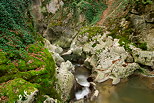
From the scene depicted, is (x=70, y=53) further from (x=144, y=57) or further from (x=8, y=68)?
(x=8, y=68)

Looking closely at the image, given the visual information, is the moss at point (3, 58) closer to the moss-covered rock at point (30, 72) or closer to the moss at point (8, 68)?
the moss-covered rock at point (30, 72)

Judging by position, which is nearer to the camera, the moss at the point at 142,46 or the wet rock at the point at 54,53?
the wet rock at the point at 54,53

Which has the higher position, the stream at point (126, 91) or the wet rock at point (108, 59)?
the wet rock at point (108, 59)

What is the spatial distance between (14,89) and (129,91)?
907cm

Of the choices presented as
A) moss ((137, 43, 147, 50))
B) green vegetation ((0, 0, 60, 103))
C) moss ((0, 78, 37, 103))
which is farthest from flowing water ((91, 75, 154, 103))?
moss ((0, 78, 37, 103))

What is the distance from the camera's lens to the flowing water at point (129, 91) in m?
8.88

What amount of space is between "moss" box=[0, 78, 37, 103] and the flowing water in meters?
6.06

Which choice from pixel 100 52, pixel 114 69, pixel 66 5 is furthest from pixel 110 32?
pixel 66 5

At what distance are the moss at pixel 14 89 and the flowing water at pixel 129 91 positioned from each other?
6.06 meters

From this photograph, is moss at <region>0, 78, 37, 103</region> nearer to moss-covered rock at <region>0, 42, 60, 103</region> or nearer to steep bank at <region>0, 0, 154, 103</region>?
steep bank at <region>0, 0, 154, 103</region>

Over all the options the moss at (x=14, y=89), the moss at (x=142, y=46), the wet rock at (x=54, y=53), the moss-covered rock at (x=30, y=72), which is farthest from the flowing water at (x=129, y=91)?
the moss at (x=14, y=89)

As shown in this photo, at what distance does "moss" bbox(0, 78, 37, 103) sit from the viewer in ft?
14.7

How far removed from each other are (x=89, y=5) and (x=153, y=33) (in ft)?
60.1

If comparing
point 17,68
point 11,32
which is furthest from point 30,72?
point 11,32
